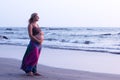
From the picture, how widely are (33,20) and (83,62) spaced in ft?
17.0

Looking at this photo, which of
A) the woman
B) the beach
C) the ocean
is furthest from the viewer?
the ocean

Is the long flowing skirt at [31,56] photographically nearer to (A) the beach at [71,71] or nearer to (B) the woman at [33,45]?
(B) the woman at [33,45]

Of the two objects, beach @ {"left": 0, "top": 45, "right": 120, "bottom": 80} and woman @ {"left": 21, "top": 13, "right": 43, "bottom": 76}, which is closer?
woman @ {"left": 21, "top": 13, "right": 43, "bottom": 76}

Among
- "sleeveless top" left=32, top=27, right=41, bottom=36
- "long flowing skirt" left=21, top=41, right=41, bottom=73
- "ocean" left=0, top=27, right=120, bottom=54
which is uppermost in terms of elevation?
"sleeveless top" left=32, top=27, right=41, bottom=36

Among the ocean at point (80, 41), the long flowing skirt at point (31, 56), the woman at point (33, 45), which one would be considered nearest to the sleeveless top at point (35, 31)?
the woman at point (33, 45)

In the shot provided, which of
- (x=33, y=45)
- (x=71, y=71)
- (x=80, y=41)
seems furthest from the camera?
(x=80, y=41)

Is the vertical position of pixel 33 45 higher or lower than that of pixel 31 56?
higher

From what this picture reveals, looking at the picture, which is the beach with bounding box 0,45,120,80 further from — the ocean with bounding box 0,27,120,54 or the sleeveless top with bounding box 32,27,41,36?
the ocean with bounding box 0,27,120,54

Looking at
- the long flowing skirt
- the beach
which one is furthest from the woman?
the beach

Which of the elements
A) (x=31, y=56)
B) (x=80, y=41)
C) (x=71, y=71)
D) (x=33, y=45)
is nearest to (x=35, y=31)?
(x=33, y=45)

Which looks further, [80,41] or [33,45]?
[80,41]

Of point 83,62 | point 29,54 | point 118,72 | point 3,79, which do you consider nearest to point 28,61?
point 29,54

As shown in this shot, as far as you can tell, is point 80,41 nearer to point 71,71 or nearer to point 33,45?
point 71,71

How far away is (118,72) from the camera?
37.8ft
